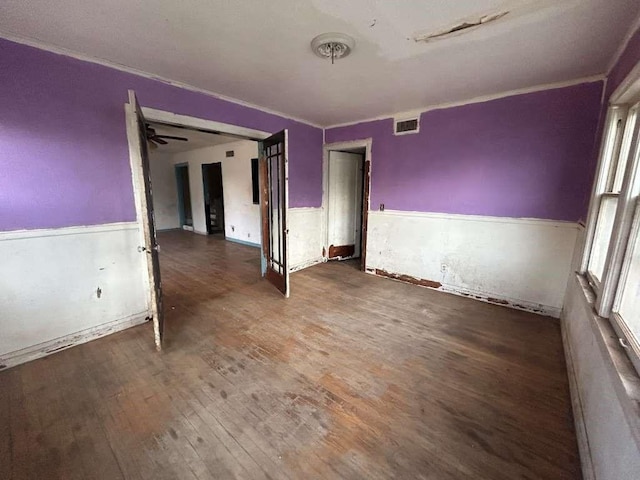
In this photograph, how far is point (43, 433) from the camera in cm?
151

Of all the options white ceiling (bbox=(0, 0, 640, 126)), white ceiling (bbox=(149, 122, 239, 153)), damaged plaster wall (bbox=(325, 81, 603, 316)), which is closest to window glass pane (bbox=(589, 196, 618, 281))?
damaged plaster wall (bbox=(325, 81, 603, 316))

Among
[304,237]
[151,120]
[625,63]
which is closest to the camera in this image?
[625,63]

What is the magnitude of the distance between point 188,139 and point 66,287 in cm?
439

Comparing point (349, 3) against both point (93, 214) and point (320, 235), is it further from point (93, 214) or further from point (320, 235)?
point (320, 235)

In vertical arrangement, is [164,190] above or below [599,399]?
above

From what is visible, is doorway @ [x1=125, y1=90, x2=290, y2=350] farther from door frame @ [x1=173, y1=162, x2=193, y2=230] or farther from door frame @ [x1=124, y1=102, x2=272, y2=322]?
door frame @ [x1=173, y1=162, x2=193, y2=230]

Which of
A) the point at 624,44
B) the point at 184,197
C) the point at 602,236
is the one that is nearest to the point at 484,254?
the point at 602,236

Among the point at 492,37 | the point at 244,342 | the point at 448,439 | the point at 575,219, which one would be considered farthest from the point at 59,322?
the point at 575,219

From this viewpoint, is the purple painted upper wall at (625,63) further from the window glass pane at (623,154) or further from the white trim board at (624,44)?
the window glass pane at (623,154)

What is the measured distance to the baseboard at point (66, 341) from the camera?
207cm

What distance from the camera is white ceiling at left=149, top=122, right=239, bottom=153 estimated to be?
493 centimetres

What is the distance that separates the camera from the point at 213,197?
7.72 metres

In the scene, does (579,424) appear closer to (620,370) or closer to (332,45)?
(620,370)

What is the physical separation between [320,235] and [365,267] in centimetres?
107
